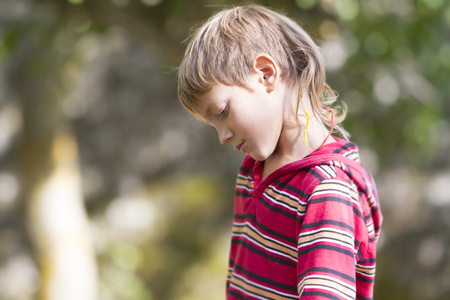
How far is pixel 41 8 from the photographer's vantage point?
2014mm

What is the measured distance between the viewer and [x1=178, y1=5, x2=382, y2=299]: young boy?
2.61ft

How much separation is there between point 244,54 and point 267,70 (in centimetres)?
4

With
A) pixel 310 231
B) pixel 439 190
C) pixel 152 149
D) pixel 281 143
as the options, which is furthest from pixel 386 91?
pixel 310 231

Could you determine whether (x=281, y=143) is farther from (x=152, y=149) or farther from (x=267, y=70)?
(x=152, y=149)

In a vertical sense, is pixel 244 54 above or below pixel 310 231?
above

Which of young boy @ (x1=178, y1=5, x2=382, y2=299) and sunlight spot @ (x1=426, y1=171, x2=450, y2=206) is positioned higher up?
sunlight spot @ (x1=426, y1=171, x2=450, y2=206)

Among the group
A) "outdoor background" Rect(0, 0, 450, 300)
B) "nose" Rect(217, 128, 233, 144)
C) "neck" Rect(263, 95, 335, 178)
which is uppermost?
"outdoor background" Rect(0, 0, 450, 300)

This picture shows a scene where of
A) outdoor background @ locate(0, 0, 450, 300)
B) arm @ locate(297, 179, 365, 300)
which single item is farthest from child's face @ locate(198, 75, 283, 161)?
outdoor background @ locate(0, 0, 450, 300)

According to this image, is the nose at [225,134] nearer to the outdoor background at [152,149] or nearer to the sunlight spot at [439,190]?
the outdoor background at [152,149]

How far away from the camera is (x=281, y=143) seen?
0.91m

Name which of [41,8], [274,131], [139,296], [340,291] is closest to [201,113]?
[274,131]

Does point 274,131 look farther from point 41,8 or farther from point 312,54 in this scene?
point 41,8

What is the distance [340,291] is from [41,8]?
1.68m

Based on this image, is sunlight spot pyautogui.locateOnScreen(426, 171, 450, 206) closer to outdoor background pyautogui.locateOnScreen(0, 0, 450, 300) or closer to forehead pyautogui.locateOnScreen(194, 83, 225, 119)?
outdoor background pyautogui.locateOnScreen(0, 0, 450, 300)
